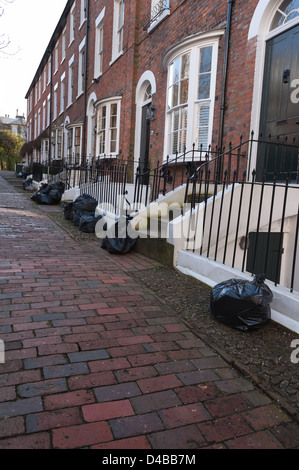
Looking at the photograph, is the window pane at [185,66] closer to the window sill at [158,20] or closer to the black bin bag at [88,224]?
the window sill at [158,20]

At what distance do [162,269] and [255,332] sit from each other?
2000 millimetres

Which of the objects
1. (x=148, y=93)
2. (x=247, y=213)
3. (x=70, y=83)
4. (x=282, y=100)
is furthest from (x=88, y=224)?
(x=70, y=83)

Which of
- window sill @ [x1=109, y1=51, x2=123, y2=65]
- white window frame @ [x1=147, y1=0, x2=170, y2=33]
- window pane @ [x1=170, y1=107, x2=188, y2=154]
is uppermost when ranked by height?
white window frame @ [x1=147, y1=0, x2=170, y2=33]

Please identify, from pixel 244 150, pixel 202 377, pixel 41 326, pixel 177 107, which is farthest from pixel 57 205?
pixel 202 377

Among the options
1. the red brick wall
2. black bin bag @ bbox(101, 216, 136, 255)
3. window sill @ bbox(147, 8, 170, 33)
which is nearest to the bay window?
the red brick wall

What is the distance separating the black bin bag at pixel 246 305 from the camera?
2.96m

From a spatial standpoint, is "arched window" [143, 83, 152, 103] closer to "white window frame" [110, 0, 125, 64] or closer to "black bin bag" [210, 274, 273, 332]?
"white window frame" [110, 0, 125, 64]

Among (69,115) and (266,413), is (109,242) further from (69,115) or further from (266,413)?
(69,115)

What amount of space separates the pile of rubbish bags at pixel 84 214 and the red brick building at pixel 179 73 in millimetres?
2215

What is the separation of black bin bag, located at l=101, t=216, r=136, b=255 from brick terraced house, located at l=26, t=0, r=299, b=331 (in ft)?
0.85

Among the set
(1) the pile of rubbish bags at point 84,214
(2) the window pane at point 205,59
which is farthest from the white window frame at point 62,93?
(2) the window pane at point 205,59

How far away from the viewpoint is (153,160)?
30.5 ft

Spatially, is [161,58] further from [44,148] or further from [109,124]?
[44,148]

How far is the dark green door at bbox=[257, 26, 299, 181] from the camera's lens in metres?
5.20
